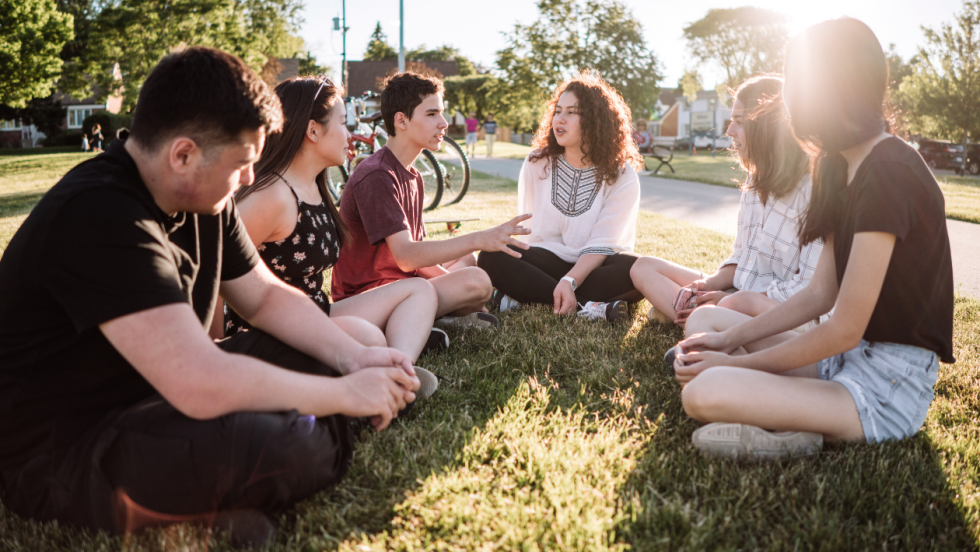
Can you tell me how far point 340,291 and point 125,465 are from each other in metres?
1.88

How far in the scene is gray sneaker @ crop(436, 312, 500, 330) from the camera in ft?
11.6

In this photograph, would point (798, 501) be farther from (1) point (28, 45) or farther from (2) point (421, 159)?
(1) point (28, 45)

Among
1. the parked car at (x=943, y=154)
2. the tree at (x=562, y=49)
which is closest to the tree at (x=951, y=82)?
the parked car at (x=943, y=154)

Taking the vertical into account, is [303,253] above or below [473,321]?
above

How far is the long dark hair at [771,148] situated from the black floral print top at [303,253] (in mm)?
2077

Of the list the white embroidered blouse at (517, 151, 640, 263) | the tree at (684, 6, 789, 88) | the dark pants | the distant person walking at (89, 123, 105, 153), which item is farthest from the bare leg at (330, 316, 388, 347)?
the tree at (684, 6, 789, 88)

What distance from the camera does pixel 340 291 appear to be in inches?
132

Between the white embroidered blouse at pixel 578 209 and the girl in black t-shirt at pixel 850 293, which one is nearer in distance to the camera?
the girl in black t-shirt at pixel 850 293

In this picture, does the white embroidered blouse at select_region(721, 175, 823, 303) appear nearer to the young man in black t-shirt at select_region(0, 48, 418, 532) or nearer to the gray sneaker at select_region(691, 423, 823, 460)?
the gray sneaker at select_region(691, 423, 823, 460)

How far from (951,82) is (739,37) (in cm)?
2864

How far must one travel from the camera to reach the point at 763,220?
3201 millimetres

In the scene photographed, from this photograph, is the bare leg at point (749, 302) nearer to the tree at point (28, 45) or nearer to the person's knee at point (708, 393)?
the person's knee at point (708, 393)

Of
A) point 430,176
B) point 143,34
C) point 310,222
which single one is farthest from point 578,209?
point 143,34

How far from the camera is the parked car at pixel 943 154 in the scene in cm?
2171
